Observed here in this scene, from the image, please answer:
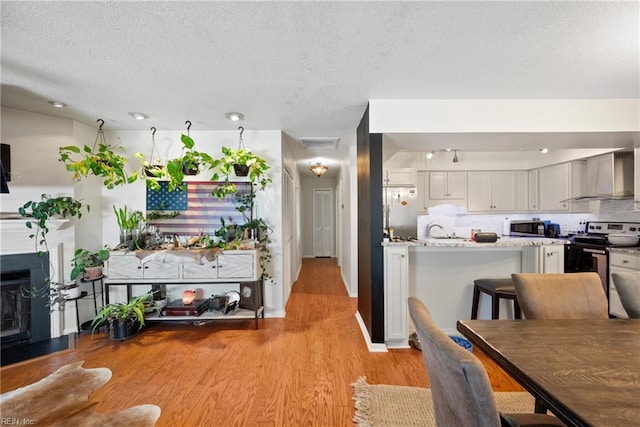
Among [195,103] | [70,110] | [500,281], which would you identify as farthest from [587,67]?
[70,110]

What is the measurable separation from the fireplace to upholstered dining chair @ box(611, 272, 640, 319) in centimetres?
471

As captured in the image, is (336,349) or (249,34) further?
(336,349)

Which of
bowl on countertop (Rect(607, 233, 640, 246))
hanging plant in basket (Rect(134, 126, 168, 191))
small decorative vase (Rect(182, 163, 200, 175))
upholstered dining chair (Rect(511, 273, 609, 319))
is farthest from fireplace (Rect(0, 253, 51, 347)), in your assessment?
bowl on countertop (Rect(607, 233, 640, 246))

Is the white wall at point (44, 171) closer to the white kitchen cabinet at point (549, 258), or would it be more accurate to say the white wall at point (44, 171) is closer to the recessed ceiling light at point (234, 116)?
the recessed ceiling light at point (234, 116)

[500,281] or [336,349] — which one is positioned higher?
[500,281]

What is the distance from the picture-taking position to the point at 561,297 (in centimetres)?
148

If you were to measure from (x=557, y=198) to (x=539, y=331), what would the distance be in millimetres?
4133

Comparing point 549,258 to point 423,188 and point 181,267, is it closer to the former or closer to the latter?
point 423,188

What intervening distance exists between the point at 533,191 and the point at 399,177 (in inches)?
96.4

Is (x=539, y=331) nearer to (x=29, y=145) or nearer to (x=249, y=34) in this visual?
(x=249, y=34)

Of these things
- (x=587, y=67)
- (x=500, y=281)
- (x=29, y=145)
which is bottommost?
(x=500, y=281)

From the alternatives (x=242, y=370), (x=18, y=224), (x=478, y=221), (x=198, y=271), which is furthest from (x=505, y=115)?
(x=18, y=224)

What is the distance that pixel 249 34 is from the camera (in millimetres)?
1531

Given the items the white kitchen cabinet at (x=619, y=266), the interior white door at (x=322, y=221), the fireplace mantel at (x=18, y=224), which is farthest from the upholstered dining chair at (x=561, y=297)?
the interior white door at (x=322, y=221)
